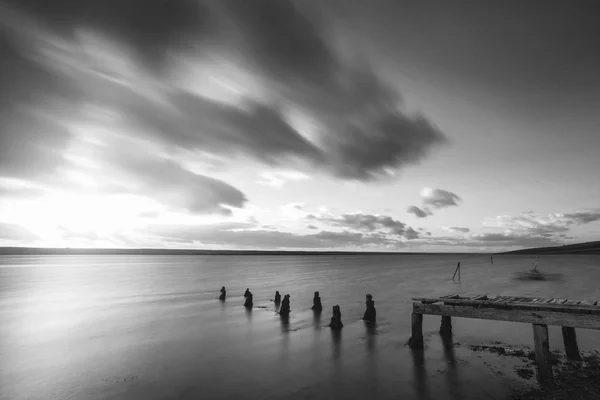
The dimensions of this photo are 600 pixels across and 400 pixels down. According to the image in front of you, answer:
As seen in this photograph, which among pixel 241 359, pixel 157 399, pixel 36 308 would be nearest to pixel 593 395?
pixel 241 359

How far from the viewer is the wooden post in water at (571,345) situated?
12304 millimetres

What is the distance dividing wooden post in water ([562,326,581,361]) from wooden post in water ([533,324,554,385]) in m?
3.19

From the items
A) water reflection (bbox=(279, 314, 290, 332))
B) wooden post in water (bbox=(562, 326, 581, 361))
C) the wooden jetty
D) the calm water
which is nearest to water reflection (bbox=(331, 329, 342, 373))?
the calm water

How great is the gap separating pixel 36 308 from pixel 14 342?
12.9m

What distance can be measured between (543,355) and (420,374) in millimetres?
3832

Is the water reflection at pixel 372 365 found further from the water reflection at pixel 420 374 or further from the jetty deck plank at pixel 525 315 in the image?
the jetty deck plank at pixel 525 315

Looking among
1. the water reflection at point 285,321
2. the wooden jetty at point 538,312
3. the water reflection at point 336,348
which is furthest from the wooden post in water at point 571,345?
the water reflection at point 285,321

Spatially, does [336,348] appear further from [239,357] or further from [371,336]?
[239,357]

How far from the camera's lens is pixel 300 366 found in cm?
1227

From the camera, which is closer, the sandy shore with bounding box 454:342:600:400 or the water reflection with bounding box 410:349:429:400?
the sandy shore with bounding box 454:342:600:400

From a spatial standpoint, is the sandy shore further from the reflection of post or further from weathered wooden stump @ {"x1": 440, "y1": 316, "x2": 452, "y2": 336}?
weathered wooden stump @ {"x1": 440, "y1": 316, "x2": 452, "y2": 336}

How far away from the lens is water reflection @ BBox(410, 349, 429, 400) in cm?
972

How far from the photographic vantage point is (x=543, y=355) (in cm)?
1020

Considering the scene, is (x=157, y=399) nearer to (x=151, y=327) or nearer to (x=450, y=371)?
(x=450, y=371)
